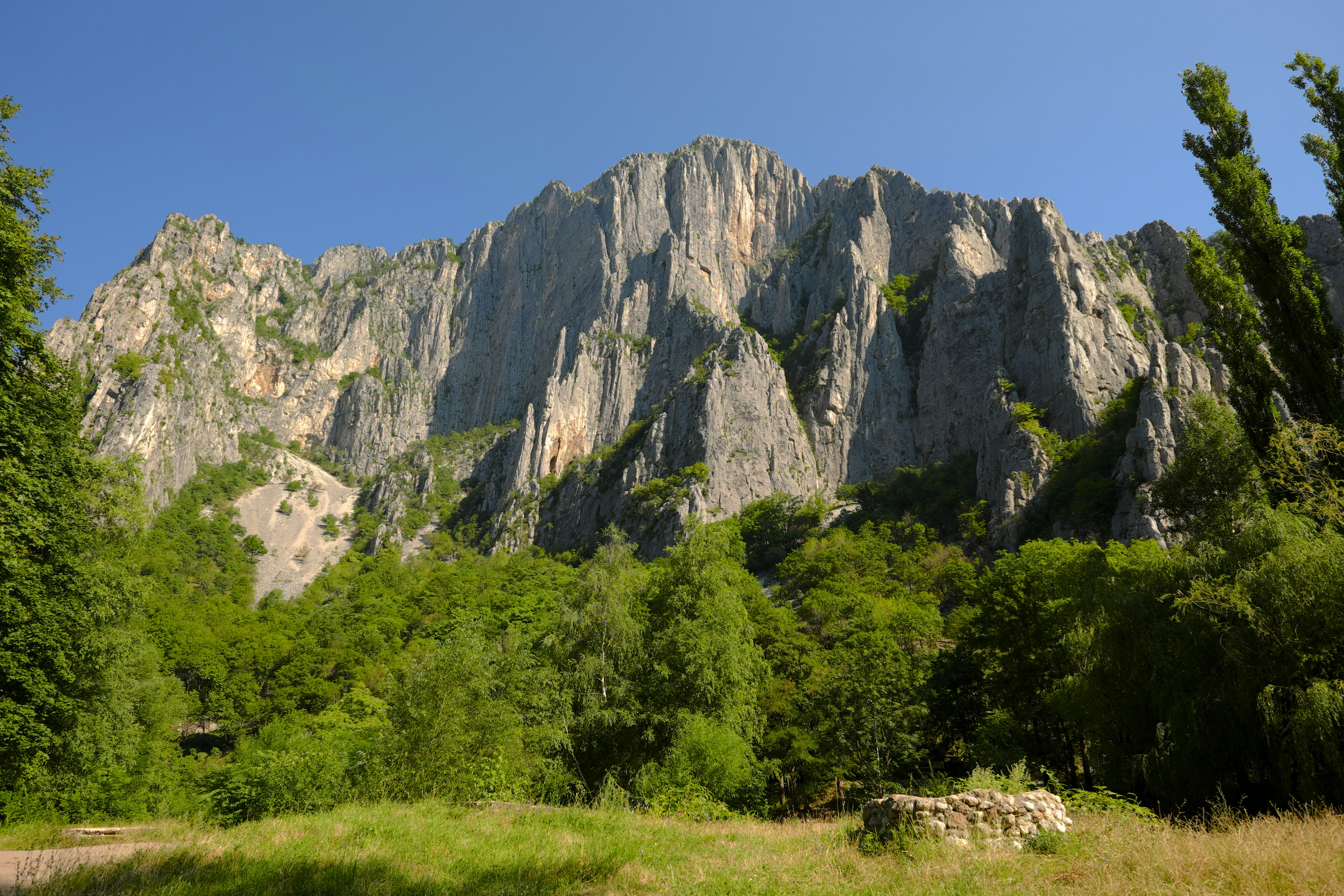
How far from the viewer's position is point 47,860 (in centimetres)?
812

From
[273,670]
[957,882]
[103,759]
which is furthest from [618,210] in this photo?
[957,882]

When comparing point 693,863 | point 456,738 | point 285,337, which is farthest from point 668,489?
point 285,337

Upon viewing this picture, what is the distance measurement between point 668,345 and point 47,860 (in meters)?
100

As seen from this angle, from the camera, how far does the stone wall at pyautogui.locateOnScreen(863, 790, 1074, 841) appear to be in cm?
863

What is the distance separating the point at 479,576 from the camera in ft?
223

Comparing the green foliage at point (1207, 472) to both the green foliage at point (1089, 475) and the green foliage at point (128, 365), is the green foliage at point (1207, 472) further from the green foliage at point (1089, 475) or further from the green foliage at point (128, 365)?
the green foliage at point (128, 365)

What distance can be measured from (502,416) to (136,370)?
185ft

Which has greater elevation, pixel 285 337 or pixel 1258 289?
pixel 285 337

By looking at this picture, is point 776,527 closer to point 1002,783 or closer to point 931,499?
point 931,499

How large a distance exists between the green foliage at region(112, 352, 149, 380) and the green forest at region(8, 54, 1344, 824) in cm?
8463

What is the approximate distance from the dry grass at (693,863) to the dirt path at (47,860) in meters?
0.43

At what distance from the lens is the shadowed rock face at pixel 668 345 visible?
2736 inches

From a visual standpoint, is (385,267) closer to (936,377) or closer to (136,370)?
(136,370)

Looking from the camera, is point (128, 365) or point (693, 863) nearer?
point (693, 863)
